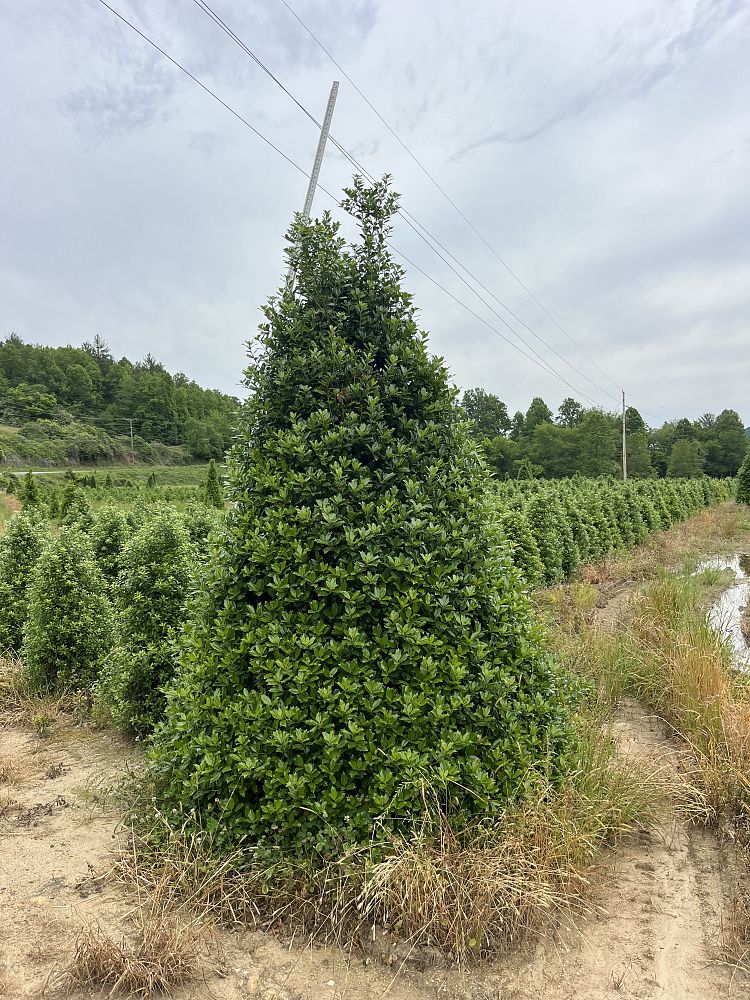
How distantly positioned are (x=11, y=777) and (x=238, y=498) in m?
2.92

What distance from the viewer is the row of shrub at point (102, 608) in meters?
4.65

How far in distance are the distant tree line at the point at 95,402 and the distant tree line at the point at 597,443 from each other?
37.3 metres

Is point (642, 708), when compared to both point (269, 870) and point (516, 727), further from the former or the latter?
point (269, 870)

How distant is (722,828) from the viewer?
3252 millimetres

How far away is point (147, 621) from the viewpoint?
4.87 metres

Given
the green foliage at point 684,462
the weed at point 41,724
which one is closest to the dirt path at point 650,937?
the weed at point 41,724

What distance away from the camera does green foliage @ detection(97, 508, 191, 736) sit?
461 cm

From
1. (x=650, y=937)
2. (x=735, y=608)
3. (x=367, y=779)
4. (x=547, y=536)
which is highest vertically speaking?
(x=547, y=536)

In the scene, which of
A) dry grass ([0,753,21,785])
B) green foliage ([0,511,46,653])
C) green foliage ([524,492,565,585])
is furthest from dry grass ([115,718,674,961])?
green foliage ([524,492,565,585])

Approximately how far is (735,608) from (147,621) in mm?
8672

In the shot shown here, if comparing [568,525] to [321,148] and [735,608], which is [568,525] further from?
[321,148]

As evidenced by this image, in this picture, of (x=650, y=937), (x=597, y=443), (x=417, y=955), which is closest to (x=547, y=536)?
(x=650, y=937)

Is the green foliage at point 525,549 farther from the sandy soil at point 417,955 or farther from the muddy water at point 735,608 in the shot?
the sandy soil at point 417,955

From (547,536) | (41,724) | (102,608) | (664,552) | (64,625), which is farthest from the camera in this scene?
(664,552)
